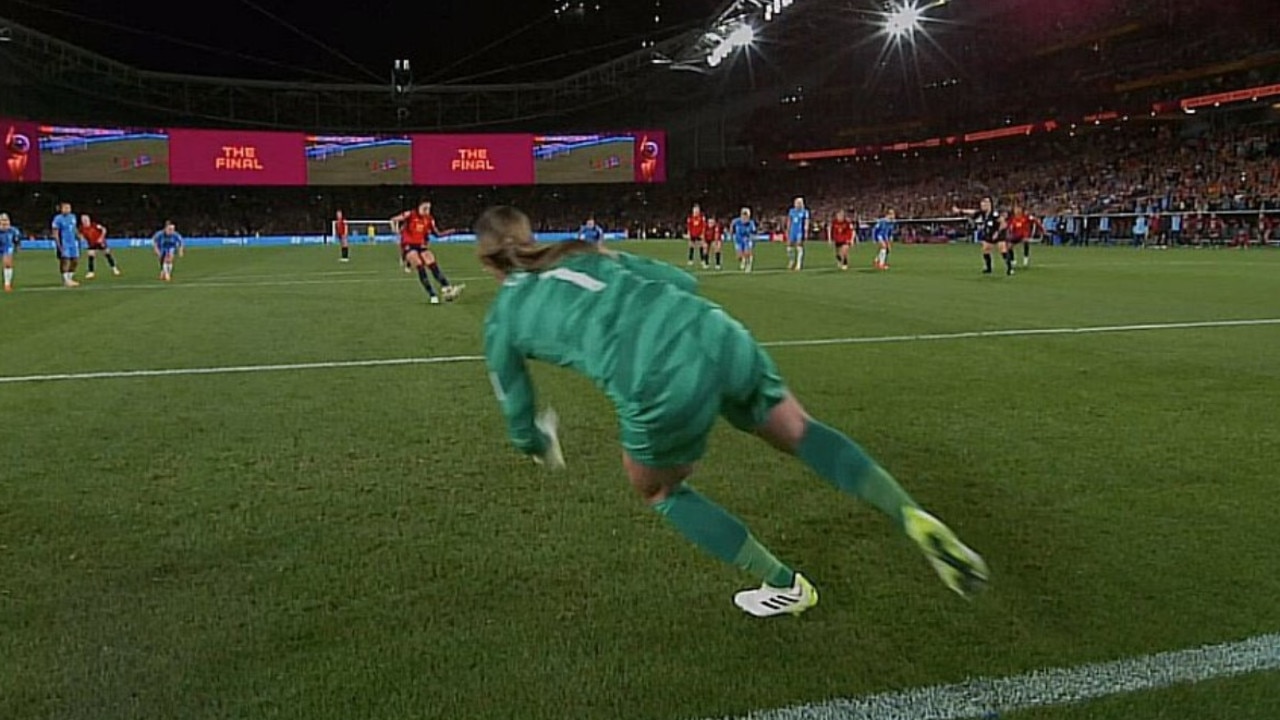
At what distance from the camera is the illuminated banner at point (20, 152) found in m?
56.1

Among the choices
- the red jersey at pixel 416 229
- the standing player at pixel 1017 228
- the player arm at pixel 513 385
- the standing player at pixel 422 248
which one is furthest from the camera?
the standing player at pixel 1017 228

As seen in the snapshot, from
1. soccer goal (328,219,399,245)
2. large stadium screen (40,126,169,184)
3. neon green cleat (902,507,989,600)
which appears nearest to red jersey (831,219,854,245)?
neon green cleat (902,507,989,600)

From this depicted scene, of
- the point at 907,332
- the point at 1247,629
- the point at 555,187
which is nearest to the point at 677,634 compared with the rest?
the point at 1247,629

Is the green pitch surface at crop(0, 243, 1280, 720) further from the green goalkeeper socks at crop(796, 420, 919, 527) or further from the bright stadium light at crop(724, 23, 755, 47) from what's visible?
the bright stadium light at crop(724, 23, 755, 47)

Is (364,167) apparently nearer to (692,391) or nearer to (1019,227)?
(1019,227)

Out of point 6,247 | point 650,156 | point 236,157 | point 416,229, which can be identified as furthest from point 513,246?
point 650,156

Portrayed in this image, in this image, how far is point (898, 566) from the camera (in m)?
4.57

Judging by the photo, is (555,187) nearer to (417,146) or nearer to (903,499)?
(417,146)

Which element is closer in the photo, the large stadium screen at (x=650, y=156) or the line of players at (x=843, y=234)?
the line of players at (x=843, y=234)

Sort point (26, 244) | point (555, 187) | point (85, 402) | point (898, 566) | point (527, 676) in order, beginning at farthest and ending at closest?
point (555, 187) < point (26, 244) < point (85, 402) < point (898, 566) < point (527, 676)

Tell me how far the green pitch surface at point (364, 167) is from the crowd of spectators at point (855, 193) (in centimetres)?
613

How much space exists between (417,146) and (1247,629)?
6850 centimetres

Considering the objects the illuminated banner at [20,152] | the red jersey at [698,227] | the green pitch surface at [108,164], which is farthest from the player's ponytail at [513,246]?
the green pitch surface at [108,164]

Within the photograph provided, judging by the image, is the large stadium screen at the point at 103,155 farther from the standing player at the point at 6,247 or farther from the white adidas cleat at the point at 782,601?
the white adidas cleat at the point at 782,601
